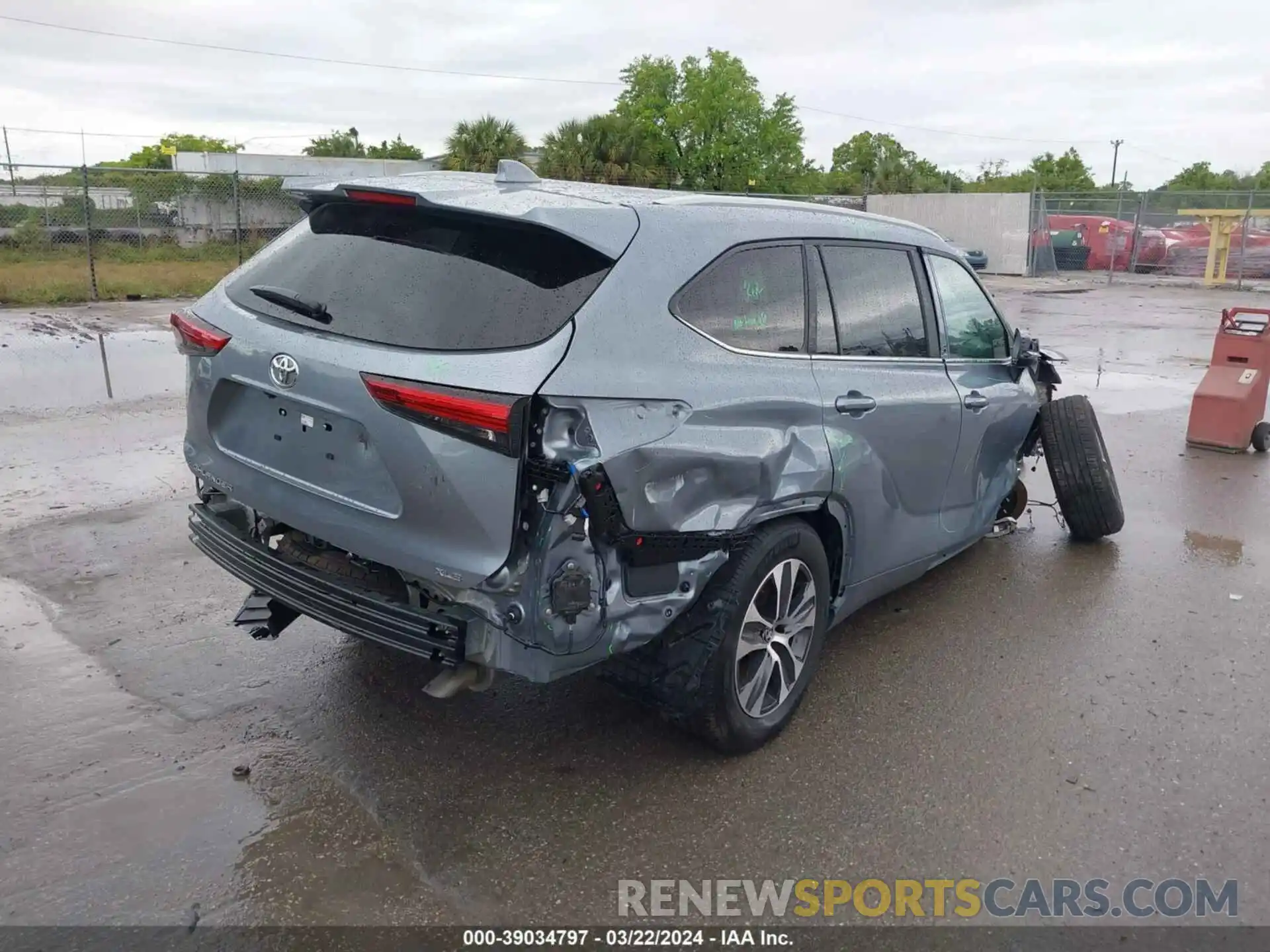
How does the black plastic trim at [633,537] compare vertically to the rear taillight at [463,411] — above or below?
below

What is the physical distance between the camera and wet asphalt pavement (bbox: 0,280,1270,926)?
2.98m

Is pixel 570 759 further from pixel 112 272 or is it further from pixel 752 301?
pixel 112 272

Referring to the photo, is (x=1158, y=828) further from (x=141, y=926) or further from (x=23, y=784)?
(x=23, y=784)

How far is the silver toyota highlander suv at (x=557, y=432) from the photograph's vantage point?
2879 millimetres

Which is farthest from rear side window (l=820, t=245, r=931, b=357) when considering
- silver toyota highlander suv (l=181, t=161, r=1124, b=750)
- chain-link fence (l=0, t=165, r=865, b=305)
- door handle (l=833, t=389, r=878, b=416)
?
chain-link fence (l=0, t=165, r=865, b=305)

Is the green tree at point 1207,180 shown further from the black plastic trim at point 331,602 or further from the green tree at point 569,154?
the black plastic trim at point 331,602

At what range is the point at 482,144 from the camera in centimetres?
3109

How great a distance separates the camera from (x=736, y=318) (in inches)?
137

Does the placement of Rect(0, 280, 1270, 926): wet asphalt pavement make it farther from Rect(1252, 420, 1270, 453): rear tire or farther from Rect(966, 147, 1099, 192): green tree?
Rect(966, 147, 1099, 192): green tree

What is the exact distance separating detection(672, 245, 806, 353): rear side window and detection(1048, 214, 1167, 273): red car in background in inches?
1102

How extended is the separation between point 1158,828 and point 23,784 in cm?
368

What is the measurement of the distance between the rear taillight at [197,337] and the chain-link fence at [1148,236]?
27971 millimetres

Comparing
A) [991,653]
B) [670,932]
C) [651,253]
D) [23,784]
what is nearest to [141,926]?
[23,784]

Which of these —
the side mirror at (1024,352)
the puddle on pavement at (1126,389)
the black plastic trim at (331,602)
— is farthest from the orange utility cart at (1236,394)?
the black plastic trim at (331,602)
